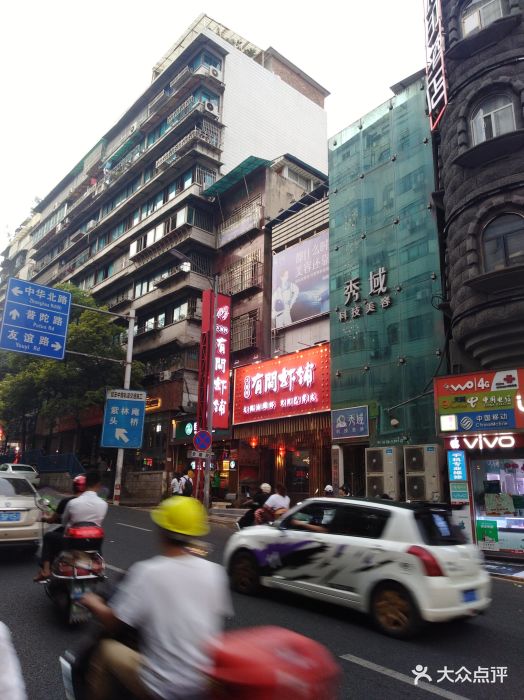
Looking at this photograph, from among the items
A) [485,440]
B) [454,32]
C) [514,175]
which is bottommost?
[485,440]

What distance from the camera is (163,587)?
2656 mm

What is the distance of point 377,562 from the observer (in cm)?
648

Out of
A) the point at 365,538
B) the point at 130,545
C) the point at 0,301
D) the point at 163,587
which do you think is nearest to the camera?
the point at 163,587

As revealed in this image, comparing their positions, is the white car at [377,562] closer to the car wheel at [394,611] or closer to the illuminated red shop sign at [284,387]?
the car wheel at [394,611]

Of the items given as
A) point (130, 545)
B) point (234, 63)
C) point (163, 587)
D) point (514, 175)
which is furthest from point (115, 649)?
point (234, 63)

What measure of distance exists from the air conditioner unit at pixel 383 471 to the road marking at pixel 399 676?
42.3 ft

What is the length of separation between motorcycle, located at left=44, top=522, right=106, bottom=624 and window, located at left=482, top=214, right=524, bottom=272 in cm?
1311

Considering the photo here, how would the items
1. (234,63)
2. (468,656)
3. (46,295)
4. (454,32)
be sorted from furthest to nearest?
(234,63) < (46,295) < (454,32) < (468,656)

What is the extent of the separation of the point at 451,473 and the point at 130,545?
9654 millimetres

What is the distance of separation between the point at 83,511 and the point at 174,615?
14.6 ft

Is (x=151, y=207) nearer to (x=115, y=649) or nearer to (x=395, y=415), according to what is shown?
(x=395, y=415)

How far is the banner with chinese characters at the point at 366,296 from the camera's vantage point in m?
20.5

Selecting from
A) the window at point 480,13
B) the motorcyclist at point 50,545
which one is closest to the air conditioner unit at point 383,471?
→ the motorcyclist at point 50,545

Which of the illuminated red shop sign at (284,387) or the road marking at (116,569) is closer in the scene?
the road marking at (116,569)
